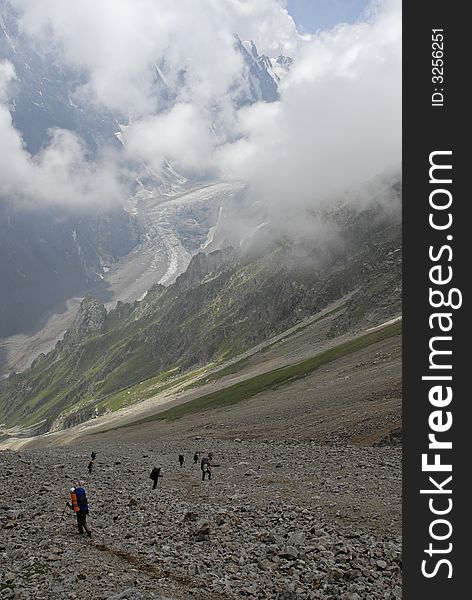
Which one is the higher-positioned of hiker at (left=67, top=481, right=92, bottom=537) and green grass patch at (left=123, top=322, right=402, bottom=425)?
green grass patch at (left=123, top=322, right=402, bottom=425)

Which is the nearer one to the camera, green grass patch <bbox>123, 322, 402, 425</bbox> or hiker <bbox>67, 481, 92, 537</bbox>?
hiker <bbox>67, 481, 92, 537</bbox>

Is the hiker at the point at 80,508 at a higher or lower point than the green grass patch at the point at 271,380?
lower

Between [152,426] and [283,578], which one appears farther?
[152,426]

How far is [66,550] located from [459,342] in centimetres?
1741

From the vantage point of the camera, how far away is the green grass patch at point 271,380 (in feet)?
372

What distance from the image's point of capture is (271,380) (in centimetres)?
11825

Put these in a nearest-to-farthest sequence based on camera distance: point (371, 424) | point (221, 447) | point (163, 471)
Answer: point (163, 471)
point (371, 424)
point (221, 447)

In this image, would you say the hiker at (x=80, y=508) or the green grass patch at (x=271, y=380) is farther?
the green grass patch at (x=271, y=380)

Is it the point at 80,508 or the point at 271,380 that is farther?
the point at 271,380

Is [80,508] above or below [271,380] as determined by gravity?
below

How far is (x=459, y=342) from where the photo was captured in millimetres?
16688

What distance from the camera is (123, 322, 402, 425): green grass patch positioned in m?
114

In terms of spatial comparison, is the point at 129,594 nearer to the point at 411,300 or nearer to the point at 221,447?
the point at 411,300

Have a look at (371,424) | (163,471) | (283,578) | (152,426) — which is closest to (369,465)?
(371,424)
